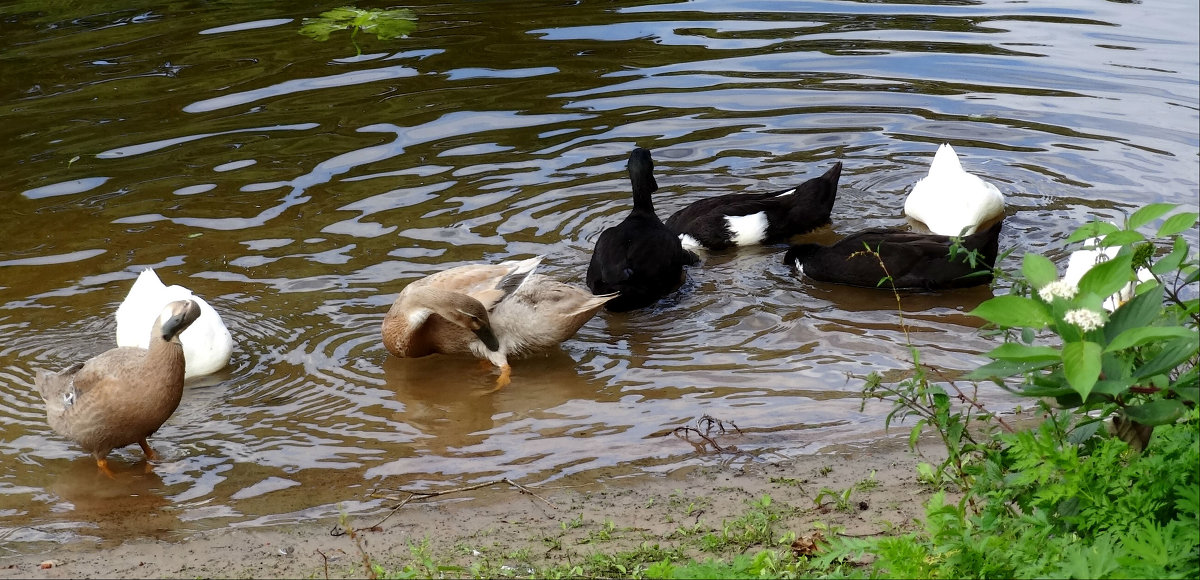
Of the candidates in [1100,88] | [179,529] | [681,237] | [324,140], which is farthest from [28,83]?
[1100,88]

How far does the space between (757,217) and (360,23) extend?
667cm

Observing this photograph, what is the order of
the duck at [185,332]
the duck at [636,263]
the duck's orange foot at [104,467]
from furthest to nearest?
the duck at [636,263] → the duck at [185,332] → the duck's orange foot at [104,467]

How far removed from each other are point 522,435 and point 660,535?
60.3 inches

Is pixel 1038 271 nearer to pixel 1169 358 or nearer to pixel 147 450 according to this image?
pixel 1169 358

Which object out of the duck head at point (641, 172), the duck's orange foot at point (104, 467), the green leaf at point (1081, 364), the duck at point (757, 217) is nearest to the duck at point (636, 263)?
the duck head at point (641, 172)

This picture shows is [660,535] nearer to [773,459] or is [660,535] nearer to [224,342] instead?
[773,459]

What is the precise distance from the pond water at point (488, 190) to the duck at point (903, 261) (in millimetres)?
198

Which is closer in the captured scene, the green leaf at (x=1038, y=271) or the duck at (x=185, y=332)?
the green leaf at (x=1038, y=271)

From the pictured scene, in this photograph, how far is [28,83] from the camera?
1154 centimetres

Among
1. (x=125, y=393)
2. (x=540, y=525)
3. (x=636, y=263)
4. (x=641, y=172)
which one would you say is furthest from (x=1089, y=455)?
(x=641, y=172)

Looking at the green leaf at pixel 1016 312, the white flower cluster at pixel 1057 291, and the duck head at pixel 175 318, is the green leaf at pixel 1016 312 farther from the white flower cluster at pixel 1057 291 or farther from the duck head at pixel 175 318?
the duck head at pixel 175 318

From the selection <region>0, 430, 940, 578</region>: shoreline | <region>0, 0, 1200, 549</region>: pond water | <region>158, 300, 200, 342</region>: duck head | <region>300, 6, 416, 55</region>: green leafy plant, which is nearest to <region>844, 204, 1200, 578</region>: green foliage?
<region>0, 430, 940, 578</region>: shoreline

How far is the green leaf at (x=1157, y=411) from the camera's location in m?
3.40

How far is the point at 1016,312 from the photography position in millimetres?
3385
